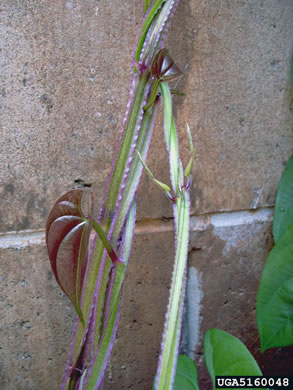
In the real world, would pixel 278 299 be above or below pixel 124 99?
below

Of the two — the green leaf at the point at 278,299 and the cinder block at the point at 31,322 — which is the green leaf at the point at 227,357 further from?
the cinder block at the point at 31,322

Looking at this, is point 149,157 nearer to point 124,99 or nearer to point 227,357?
point 124,99

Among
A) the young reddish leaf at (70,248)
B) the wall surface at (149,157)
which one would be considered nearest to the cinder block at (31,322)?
the wall surface at (149,157)

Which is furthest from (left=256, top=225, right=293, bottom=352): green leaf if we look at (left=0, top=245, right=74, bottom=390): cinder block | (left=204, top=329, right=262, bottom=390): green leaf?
(left=0, top=245, right=74, bottom=390): cinder block

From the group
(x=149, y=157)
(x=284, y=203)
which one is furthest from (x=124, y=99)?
(x=284, y=203)

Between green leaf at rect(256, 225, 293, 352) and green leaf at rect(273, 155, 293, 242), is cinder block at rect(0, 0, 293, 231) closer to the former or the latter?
green leaf at rect(273, 155, 293, 242)

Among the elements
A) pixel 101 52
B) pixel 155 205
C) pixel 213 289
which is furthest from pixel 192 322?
pixel 101 52
